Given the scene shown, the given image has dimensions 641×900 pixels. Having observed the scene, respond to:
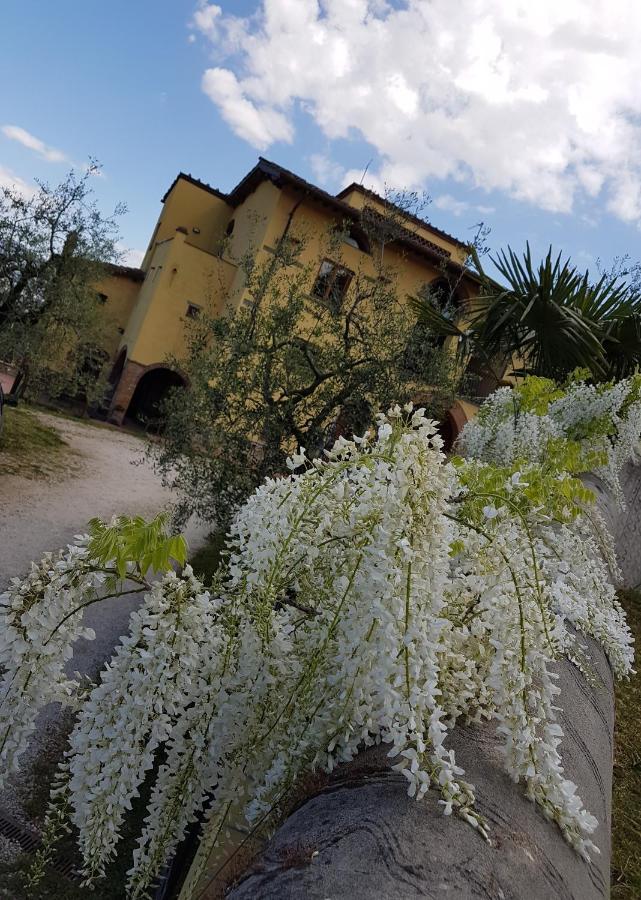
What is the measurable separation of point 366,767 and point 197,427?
4840mm

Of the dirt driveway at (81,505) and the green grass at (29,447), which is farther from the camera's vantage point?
the green grass at (29,447)

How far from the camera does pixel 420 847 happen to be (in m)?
0.98

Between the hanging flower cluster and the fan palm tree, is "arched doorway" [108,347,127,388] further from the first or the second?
the hanging flower cluster

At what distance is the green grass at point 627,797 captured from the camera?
2.61 metres

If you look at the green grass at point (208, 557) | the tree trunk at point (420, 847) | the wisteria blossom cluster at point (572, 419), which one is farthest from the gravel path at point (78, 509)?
the wisteria blossom cluster at point (572, 419)

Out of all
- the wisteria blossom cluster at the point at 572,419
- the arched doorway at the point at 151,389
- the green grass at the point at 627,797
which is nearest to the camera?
the green grass at the point at 627,797

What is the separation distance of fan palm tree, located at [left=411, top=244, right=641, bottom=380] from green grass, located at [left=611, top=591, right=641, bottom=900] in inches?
118

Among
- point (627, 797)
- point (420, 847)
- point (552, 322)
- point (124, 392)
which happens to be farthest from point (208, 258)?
point (420, 847)

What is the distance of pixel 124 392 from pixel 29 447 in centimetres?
798

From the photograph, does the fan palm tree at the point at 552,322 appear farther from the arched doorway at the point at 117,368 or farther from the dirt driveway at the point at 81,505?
the arched doorway at the point at 117,368

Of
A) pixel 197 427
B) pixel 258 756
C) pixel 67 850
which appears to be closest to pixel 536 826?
pixel 258 756

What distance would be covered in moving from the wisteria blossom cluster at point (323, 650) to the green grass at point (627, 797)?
1805 millimetres

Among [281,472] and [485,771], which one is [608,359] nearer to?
[281,472]

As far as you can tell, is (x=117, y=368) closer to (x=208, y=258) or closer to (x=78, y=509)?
(x=208, y=258)
